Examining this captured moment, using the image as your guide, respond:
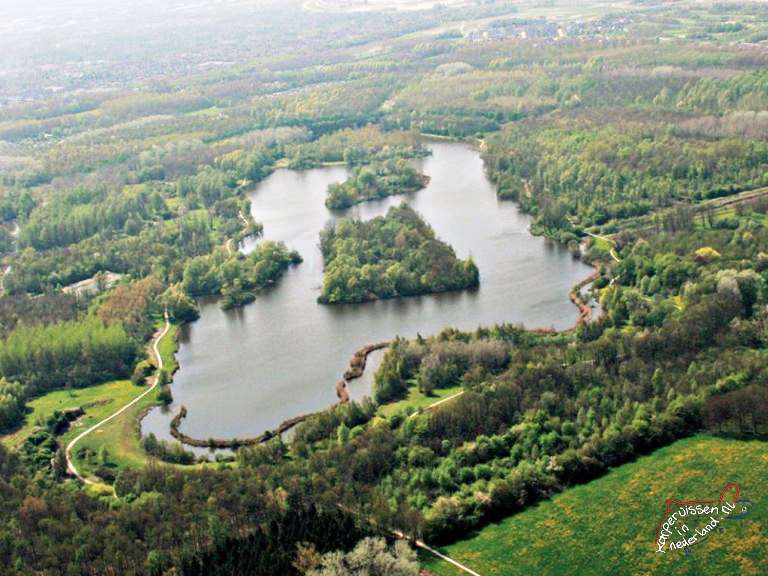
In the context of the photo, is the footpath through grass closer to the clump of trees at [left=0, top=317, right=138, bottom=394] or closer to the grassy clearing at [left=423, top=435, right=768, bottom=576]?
the clump of trees at [left=0, top=317, right=138, bottom=394]

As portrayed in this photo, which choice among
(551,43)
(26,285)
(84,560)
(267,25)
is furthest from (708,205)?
(267,25)

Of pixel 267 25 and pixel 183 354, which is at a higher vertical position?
pixel 267 25

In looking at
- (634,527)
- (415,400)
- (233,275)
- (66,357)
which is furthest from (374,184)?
(634,527)

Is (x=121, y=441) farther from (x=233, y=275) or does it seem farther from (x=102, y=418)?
(x=233, y=275)

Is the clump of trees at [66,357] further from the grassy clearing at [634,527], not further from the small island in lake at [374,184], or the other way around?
the small island in lake at [374,184]

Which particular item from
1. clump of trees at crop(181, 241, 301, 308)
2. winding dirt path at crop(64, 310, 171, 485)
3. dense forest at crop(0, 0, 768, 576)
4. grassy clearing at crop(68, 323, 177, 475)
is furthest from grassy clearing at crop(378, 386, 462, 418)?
clump of trees at crop(181, 241, 301, 308)

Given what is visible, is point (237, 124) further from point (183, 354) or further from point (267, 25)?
point (267, 25)
